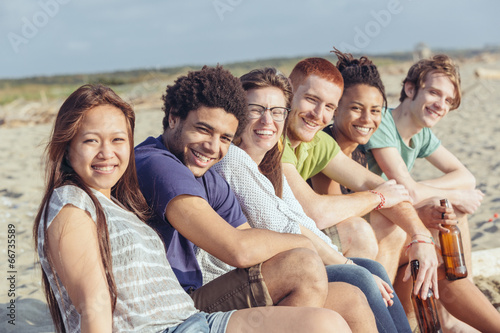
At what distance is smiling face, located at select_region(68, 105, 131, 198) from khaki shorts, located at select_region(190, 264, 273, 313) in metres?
0.61

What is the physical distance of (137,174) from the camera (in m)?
2.25

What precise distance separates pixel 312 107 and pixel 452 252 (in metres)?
1.25

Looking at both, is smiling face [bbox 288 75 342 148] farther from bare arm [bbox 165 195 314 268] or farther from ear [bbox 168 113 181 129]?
bare arm [bbox 165 195 314 268]

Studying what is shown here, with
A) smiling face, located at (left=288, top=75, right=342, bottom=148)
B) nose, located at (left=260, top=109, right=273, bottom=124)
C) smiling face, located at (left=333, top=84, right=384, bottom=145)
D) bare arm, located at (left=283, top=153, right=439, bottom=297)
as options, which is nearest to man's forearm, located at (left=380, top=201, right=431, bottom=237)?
bare arm, located at (left=283, top=153, right=439, bottom=297)

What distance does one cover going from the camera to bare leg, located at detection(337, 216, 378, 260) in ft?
10.4

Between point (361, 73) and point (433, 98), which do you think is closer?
point (361, 73)

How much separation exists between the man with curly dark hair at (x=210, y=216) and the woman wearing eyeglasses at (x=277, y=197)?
19cm

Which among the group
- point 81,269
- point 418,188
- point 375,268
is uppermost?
point 418,188

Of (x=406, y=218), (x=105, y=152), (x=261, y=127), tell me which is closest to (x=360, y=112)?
(x=406, y=218)

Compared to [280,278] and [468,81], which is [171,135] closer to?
[280,278]

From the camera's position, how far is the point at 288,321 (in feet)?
6.39

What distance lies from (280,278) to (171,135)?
81 centimetres

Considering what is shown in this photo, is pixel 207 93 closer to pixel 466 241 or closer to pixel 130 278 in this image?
pixel 130 278

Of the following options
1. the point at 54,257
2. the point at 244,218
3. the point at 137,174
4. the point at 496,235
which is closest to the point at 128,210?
the point at 137,174
